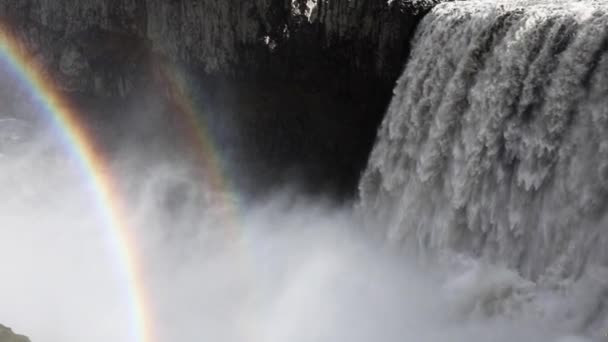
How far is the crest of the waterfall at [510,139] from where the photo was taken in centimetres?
905

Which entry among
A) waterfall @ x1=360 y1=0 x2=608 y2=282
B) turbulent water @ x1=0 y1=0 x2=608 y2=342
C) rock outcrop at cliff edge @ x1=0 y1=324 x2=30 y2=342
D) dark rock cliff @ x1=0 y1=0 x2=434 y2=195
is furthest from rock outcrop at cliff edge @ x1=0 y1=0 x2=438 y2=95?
rock outcrop at cliff edge @ x1=0 y1=324 x2=30 y2=342

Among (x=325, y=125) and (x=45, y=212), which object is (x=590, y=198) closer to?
(x=325, y=125)

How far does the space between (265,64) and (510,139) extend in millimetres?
9186

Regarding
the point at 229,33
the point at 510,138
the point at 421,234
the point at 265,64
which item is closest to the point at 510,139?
the point at 510,138

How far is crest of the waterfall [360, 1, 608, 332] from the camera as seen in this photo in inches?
356

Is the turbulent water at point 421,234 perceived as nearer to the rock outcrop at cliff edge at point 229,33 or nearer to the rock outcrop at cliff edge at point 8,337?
the rock outcrop at cliff edge at point 229,33

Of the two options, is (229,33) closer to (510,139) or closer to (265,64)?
(265,64)

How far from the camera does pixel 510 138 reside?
1036 cm

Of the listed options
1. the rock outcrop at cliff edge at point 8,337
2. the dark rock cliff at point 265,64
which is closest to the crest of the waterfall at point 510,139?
the dark rock cliff at point 265,64

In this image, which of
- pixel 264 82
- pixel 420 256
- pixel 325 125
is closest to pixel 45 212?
pixel 264 82

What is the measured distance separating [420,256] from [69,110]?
17621mm

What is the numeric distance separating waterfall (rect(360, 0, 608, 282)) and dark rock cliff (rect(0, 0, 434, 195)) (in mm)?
2254

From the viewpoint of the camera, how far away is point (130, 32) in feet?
68.1

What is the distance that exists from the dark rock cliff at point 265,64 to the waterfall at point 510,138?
2.25 m
